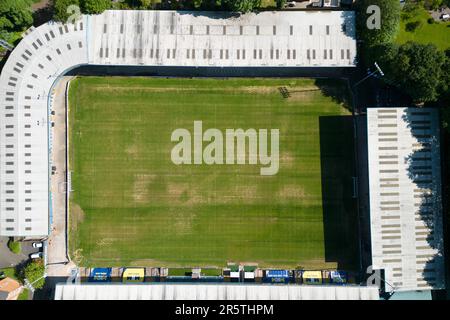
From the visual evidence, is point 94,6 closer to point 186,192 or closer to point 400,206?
point 186,192

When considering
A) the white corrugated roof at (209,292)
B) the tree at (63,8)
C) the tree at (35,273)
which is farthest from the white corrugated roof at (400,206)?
the tree at (35,273)

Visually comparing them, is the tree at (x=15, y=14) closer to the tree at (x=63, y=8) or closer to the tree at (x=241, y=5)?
the tree at (x=63, y=8)

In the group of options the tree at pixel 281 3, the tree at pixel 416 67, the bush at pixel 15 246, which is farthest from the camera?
the bush at pixel 15 246

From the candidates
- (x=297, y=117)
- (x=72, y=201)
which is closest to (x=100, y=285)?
(x=72, y=201)

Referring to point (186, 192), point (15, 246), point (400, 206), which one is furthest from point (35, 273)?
point (400, 206)

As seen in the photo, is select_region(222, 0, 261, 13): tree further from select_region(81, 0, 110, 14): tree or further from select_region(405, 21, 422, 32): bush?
select_region(405, 21, 422, 32): bush

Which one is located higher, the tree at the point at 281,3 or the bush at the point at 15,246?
the tree at the point at 281,3

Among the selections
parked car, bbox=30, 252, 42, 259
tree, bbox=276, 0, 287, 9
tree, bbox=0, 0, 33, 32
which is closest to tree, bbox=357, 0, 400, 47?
tree, bbox=276, 0, 287, 9

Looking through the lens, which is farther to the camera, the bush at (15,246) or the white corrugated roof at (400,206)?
the bush at (15,246)
